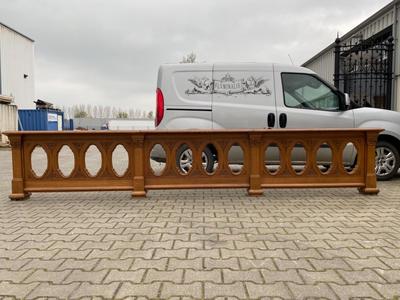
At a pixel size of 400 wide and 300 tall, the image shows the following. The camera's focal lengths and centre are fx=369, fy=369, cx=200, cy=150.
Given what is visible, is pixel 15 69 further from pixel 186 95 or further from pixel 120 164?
pixel 186 95

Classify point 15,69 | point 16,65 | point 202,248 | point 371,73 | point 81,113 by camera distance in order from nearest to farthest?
point 202,248 < point 371,73 < point 15,69 < point 16,65 < point 81,113

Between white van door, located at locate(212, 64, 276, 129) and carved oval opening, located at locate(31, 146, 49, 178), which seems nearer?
white van door, located at locate(212, 64, 276, 129)

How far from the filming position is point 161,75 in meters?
7.50

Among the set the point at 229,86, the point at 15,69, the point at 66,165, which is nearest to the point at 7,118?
the point at 15,69

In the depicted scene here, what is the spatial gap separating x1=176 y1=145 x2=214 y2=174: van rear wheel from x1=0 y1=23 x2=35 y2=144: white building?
66.6 ft

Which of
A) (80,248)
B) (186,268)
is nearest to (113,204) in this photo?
(80,248)

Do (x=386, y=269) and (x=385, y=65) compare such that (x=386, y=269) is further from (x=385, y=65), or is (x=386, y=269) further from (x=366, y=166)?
(x=385, y=65)

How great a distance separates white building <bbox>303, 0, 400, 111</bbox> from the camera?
11.2 m

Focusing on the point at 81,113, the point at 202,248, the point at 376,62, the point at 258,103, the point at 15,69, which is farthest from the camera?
the point at 81,113

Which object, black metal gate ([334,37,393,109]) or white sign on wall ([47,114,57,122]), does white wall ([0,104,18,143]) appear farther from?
black metal gate ([334,37,393,109])

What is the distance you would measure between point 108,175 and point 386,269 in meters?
4.24

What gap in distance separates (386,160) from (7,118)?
22633 millimetres

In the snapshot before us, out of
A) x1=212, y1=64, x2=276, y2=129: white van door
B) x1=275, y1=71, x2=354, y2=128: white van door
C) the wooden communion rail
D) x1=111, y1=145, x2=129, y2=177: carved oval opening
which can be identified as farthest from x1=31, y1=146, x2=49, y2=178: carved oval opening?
x1=275, y1=71, x2=354, y2=128: white van door

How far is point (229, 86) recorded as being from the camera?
7.35 metres
